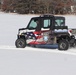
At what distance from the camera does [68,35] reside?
13.5 meters

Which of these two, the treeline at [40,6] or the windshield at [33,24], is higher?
the treeline at [40,6]

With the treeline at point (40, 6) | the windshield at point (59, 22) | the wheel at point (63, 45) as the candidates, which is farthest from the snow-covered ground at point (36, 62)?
the treeline at point (40, 6)

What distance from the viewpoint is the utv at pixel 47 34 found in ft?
44.5

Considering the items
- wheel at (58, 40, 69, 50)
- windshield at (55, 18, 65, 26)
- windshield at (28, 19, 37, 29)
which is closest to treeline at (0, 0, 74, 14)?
windshield at (55, 18, 65, 26)

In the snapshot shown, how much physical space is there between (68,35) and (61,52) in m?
1.00

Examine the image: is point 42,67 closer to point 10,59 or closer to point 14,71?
point 14,71

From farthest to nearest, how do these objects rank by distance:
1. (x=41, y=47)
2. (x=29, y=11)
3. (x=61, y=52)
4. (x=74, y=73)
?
(x=29, y=11) < (x=41, y=47) < (x=61, y=52) < (x=74, y=73)

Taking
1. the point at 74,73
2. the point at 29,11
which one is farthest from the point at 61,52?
the point at 29,11

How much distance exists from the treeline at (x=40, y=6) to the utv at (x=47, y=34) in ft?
110

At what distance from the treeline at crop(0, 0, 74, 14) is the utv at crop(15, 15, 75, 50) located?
110 feet

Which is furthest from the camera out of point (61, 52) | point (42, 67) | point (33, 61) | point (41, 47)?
point (41, 47)

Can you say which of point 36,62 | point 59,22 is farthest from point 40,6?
point 36,62

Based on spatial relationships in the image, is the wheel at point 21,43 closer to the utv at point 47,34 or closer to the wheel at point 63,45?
the utv at point 47,34

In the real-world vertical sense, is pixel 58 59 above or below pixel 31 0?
below
